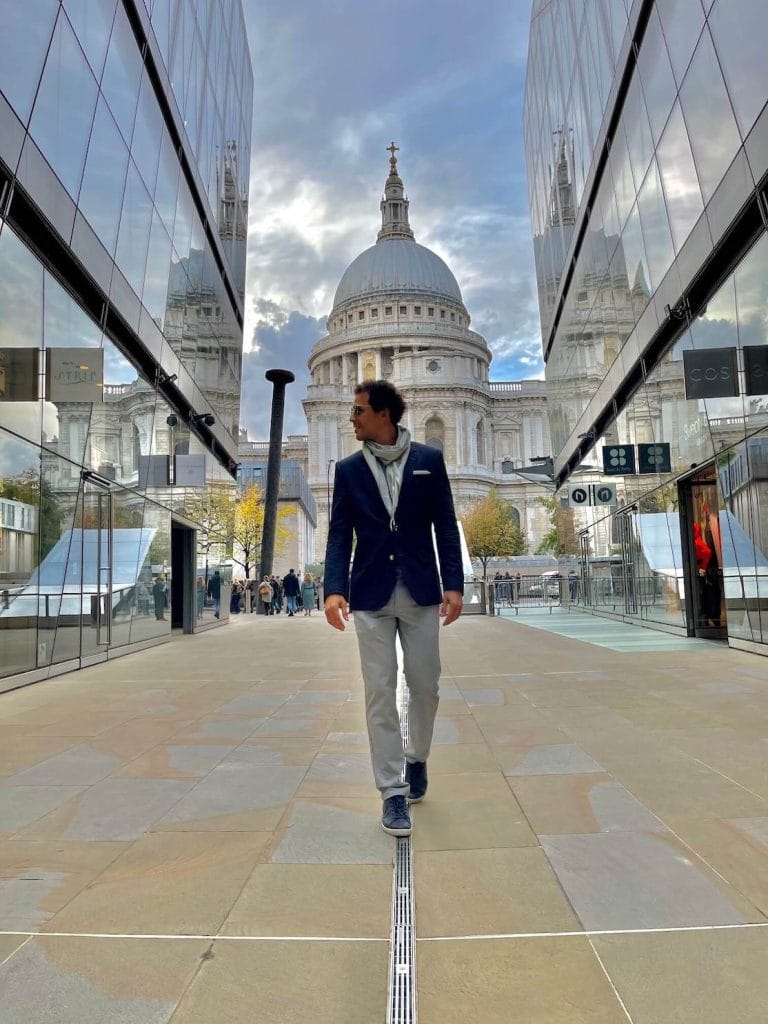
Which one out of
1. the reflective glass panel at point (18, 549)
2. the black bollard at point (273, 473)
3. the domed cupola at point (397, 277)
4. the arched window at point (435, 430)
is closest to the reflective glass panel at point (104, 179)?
the reflective glass panel at point (18, 549)

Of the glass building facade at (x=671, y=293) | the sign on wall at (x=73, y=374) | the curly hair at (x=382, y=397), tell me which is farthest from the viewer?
the sign on wall at (x=73, y=374)

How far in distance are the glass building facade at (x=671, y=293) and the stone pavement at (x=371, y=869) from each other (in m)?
5.40

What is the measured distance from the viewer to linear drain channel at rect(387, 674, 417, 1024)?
6.80 ft

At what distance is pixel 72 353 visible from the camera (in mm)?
10977

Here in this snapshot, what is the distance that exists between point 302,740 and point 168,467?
1258 centimetres

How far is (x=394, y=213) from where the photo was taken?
124m

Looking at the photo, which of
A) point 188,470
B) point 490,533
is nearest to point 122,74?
point 188,470

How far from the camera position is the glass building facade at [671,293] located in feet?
32.6

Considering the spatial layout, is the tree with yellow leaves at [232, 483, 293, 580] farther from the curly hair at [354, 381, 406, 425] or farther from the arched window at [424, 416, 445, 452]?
the arched window at [424, 416, 445, 452]

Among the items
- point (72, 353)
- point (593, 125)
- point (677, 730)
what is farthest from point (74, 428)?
point (593, 125)

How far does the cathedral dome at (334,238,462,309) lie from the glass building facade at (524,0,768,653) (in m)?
80.7

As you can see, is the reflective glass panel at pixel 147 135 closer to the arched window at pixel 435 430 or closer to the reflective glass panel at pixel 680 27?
the reflective glass panel at pixel 680 27

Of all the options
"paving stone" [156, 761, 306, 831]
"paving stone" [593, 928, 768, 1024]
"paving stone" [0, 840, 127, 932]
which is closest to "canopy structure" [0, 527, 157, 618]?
"paving stone" [156, 761, 306, 831]

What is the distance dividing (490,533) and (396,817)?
71.0 metres
